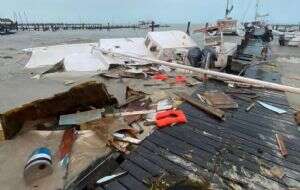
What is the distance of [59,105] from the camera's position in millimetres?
8625

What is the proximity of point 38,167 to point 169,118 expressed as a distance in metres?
3.54

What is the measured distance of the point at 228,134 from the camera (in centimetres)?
722

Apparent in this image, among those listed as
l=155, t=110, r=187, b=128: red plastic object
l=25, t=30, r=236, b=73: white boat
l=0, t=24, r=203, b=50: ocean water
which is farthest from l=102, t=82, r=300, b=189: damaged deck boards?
l=0, t=24, r=203, b=50: ocean water

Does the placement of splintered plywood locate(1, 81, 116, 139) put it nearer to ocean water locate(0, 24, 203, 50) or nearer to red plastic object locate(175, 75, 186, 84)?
red plastic object locate(175, 75, 186, 84)

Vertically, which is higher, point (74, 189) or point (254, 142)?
point (254, 142)

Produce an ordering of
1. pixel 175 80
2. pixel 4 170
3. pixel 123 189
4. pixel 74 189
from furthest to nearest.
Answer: pixel 175 80, pixel 4 170, pixel 74 189, pixel 123 189

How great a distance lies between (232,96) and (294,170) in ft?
15.4

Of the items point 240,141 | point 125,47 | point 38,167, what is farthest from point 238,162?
point 125,47

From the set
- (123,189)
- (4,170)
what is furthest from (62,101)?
(123,189)

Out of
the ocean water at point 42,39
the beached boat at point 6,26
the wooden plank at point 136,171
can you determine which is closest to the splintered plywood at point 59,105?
the wooden plank at point 136,171

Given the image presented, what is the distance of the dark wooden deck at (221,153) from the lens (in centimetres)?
543

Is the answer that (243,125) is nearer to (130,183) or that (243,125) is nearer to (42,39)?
(130,183)

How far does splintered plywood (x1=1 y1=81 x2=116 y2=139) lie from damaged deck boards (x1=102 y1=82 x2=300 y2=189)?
2.71 m

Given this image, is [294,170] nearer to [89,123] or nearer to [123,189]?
[123,189]
